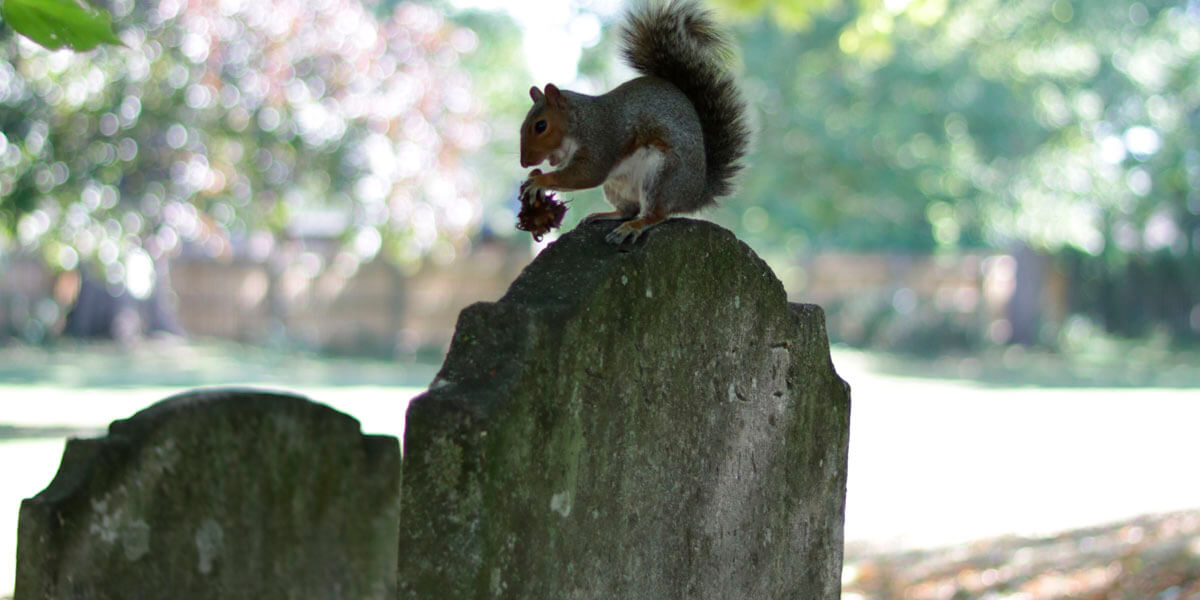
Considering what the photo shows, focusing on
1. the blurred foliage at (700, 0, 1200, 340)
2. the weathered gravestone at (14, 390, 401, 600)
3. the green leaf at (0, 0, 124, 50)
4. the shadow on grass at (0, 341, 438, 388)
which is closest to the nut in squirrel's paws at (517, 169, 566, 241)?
the green leaf at (0, 0, 124, 50)

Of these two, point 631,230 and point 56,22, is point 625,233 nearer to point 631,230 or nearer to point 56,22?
point 631,230

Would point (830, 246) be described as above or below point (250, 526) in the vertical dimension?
above

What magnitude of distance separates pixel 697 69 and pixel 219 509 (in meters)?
1.66

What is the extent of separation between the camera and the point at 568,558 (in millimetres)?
2344

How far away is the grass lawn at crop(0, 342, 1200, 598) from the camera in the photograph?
7.52 meters

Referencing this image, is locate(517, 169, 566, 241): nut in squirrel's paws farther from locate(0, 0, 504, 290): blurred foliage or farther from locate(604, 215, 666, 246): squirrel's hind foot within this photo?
locate(0, 0, 504, 290): blurred foliage

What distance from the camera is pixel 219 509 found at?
3279 mm

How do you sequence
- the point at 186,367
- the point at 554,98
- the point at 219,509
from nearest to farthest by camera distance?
the point at 554,98 → the point at 219,509 → the point at 186,367

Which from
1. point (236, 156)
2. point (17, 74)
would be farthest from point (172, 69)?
point (17, 74)

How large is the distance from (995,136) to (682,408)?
2079 cm

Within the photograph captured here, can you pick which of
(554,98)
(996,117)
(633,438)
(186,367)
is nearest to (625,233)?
(554,98)

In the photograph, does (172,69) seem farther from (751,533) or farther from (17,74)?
(751,533)

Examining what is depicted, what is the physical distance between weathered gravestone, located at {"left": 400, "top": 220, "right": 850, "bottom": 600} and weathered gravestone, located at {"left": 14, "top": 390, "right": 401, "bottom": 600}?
1.11m

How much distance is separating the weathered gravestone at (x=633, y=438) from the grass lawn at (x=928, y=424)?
3.27m
